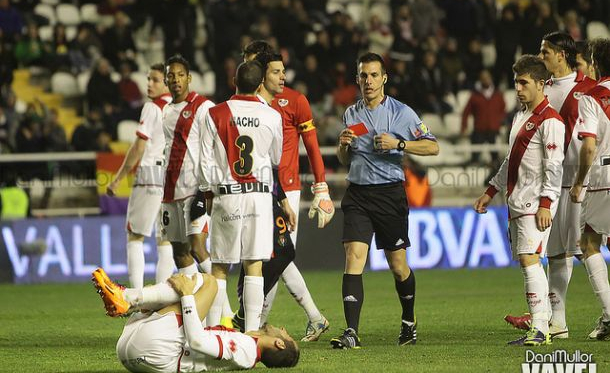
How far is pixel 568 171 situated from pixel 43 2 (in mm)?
15826

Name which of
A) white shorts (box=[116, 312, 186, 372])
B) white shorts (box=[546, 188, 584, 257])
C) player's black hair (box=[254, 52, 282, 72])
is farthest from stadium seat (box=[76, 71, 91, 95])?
white shorts (box=[116, 312, 186, 372])

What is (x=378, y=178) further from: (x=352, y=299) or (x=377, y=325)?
(x=377, y=325)

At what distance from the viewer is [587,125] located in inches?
360

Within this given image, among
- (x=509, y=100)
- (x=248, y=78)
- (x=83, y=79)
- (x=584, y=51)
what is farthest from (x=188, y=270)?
(x=509, y=100)

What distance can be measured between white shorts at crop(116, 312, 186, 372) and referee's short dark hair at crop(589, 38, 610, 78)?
4.09 metres

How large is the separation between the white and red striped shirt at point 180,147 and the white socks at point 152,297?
3129 millimetres

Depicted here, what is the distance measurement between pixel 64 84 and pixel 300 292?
12816 millimetres

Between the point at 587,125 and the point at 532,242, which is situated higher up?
the point at 587,125

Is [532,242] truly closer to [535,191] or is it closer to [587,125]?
[535,191]

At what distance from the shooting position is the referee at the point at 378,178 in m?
9.25

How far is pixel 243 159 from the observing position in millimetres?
8531

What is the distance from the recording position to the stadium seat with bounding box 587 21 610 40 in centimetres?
2400

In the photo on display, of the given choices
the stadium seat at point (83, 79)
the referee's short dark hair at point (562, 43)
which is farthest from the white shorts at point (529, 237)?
the stadium seat at point (83, 79)

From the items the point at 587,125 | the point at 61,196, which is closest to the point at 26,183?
the point at 61,196
